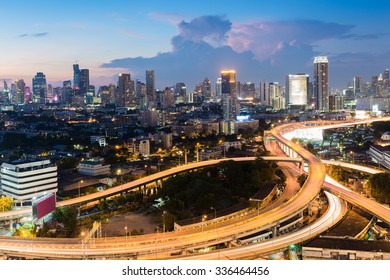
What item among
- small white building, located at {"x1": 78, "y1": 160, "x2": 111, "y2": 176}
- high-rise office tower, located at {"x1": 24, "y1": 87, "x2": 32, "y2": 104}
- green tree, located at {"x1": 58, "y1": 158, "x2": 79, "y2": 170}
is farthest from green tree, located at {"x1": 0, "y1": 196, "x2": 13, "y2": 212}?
high-rise office tower, located at {"x1": 24, "y1": 87, "x2": 32, "y2": 104}

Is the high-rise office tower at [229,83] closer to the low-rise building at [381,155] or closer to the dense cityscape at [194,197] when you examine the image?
the dense cityscape at [194,197]

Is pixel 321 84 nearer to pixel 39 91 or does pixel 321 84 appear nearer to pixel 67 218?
pixel 39 91

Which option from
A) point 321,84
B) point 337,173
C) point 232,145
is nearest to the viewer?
point 337,173

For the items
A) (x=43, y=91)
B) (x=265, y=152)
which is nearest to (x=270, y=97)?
(x=43, y=91)

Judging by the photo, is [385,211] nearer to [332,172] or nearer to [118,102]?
[332,172]

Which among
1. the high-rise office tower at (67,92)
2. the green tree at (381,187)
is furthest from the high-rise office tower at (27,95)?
the green tree at (381,187)

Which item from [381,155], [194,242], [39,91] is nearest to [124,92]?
[39,91]
